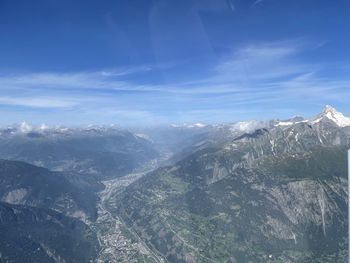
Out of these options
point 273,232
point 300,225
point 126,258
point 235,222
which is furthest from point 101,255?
point 300,225

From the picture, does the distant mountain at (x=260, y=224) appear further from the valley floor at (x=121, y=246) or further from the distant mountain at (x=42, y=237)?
the distant mountain at (x=42, y=237)

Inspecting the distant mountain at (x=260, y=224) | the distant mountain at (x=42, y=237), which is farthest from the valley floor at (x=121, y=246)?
the distant mountain at (x=42, y=237)

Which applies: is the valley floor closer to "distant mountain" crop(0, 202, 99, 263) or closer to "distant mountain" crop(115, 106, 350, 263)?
"distant mountain" crop(115, 106, 350, 263)

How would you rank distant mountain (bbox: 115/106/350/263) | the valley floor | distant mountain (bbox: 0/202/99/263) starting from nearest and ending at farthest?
distant mountain (bbox: 0/202/99/263)
distant mountain (bbox: 115/106/350/263)
the valley floor

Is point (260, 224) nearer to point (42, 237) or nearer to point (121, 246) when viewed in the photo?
point (121, 246)

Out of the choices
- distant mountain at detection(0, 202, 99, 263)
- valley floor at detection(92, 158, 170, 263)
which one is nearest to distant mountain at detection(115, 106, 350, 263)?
valley floor at detection(92, 158, 170, 263)

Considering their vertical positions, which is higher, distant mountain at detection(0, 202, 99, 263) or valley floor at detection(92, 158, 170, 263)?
distant mountain at detection(0, 202, 99, 263)

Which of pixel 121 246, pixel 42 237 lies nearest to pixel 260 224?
pixel 121 246

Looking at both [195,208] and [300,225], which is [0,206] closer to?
[195,208]
